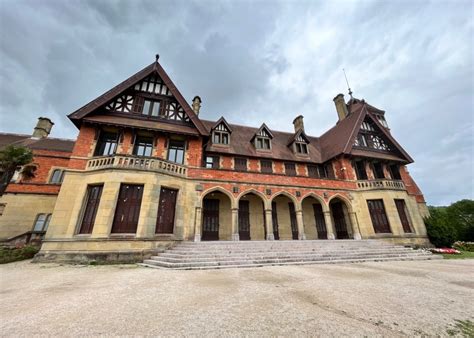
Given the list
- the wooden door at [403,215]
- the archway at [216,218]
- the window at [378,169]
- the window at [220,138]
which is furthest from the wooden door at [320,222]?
the window at [220,138]

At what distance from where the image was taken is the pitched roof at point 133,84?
11945 mm

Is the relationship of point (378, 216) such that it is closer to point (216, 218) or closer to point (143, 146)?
point (216, 218)

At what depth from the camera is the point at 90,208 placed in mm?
10266

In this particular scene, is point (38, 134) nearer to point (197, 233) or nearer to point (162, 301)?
point (197, 233)

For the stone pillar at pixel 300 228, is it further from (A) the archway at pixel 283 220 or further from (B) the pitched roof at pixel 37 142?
(B) the pitched roof at pixel 37 142

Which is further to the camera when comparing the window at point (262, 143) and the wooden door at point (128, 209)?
the window at point (262, 143)

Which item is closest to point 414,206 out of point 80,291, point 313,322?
point 313,322

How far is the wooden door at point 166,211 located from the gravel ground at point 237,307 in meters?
5.41

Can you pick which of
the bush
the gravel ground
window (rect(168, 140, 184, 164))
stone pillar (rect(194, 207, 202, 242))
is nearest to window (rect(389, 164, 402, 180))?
the bush

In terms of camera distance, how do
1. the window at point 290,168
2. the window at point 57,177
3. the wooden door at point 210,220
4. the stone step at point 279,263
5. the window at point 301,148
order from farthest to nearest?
the window at point 301,148 < the window at point 290,168 < the window at point 57,177 < the wooden door at point 210,220 < the stone step at point 279,263

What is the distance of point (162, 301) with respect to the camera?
3.70 meters

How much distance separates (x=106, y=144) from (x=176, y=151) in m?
4.64

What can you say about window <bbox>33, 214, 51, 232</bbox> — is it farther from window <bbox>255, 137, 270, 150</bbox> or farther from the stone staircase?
window <bbox>255, 137, 270, 150</bbox>

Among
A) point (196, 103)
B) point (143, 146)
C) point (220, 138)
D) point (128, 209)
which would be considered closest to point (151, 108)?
point (143, 146)
